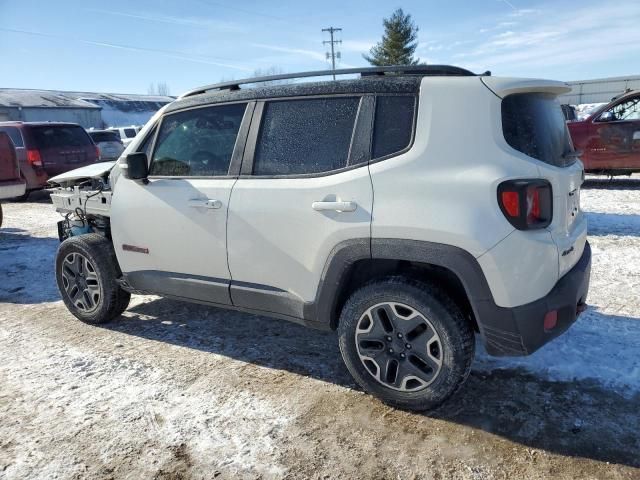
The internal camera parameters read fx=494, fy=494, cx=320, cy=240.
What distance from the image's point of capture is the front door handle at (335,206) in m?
2.81

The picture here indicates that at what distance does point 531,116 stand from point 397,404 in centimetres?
181

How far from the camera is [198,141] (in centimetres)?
362

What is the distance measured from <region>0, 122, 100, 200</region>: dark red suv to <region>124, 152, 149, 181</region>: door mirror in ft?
27.4

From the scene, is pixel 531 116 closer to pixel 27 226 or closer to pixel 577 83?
pixel 27 226

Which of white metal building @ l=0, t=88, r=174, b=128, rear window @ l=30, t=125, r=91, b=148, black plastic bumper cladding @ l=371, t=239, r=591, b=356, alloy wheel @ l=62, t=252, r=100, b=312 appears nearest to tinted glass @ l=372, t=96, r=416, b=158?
black plastic bumper cladding @ l=371, t=239, r=591, b=356

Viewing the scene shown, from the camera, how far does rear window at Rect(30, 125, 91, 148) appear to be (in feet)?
35.3

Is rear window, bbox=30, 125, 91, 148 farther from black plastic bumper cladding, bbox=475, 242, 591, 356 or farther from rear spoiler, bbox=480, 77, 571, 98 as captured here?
black plastic bumper cladding, bbox=475, 242, 591, 356

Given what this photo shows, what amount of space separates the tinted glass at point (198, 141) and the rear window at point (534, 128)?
1.75m

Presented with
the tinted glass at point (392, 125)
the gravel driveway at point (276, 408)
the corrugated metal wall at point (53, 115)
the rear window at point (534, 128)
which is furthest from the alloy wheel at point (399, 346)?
the corrugated metal wall at point (53, 115)

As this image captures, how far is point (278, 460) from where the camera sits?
250 cm

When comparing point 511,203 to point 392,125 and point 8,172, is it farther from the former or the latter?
point 8,172

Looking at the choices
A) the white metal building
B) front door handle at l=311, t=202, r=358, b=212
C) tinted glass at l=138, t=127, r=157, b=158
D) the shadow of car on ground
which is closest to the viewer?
the shadow of car on ground

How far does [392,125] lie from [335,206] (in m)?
0.57

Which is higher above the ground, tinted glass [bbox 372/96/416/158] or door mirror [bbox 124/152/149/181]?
tinted glass [bbox 372/96/416/158]
